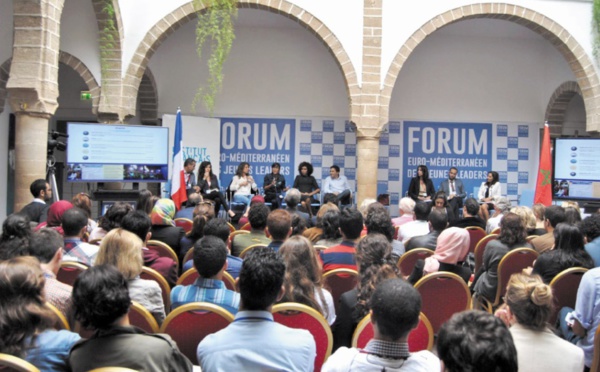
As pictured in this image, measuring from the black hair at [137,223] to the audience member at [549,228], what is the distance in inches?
116

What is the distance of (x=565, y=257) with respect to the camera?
12.9 ft

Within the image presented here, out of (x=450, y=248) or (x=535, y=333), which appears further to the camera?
(x=450, y=248)

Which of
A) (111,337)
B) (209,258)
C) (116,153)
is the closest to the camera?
(111,337)

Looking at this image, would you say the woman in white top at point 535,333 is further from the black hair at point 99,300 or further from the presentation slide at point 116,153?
the presentation slide at point 116,153

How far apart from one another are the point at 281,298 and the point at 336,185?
350 inches

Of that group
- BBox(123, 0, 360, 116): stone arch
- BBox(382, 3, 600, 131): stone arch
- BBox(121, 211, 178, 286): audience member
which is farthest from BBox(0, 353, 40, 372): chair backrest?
BBox(382, 3, 600, 131): stone arch

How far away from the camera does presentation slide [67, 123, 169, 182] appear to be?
9.12 m

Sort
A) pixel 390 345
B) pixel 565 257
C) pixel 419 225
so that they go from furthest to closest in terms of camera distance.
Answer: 1. pixel 419 225
2. pixel 565 257
3. pixel 390 345

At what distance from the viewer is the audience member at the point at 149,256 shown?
12.9ft

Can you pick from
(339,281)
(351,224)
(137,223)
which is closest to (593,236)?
(351,224)

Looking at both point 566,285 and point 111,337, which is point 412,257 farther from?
point 111,337

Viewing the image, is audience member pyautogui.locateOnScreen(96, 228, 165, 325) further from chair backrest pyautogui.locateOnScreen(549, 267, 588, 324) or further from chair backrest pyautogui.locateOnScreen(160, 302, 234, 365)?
chair backrest pyautogui.locateOnScreen(549, 267, 588, 324)

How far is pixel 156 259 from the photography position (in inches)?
157

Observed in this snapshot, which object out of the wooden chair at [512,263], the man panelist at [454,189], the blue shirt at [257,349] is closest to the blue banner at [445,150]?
the man panelist at [454,189]
